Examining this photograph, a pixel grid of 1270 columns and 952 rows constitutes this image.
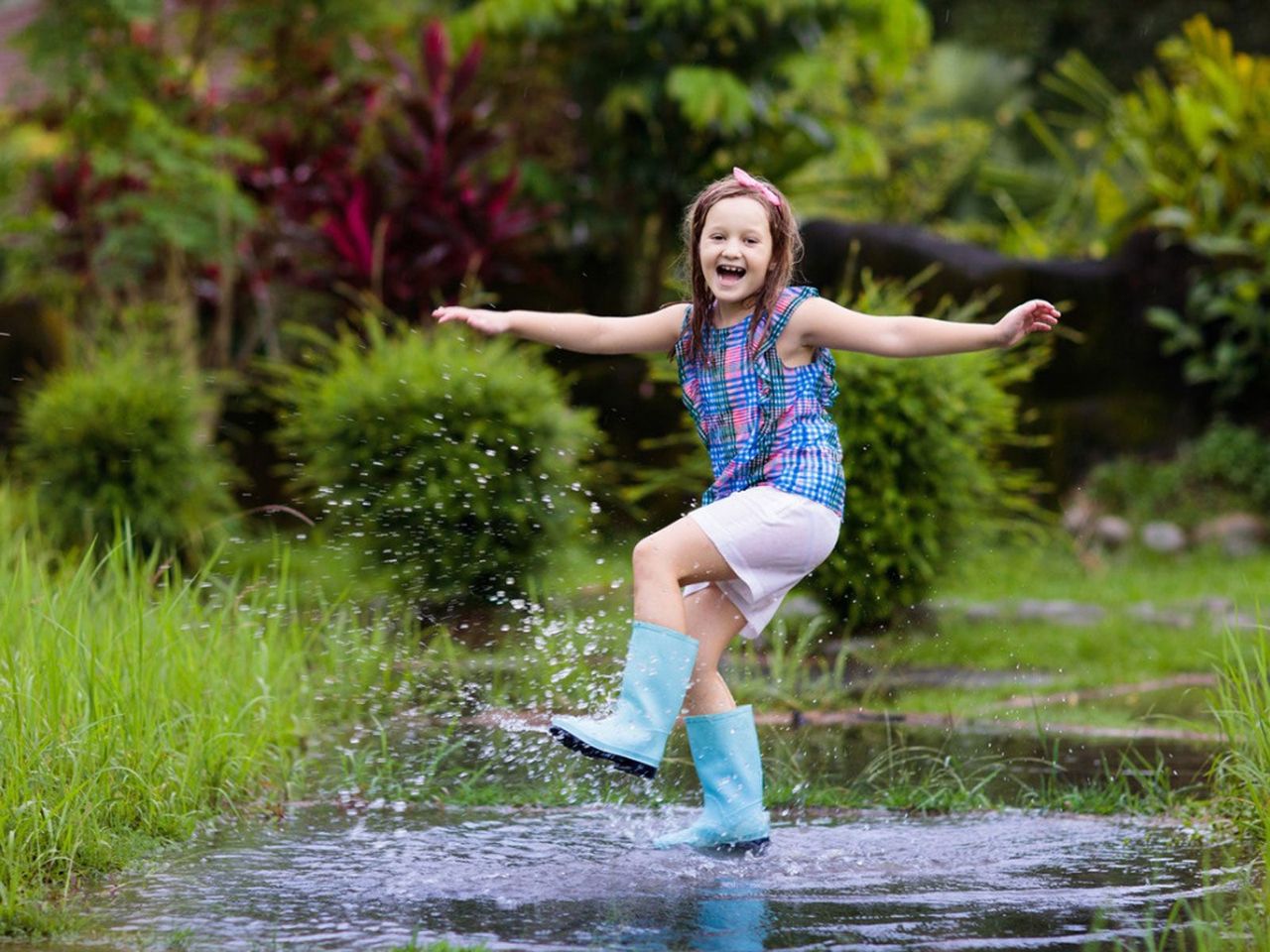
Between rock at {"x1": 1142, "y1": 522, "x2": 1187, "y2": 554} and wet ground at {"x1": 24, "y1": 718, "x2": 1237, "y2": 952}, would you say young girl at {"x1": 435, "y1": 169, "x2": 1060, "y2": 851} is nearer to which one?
wet ground at {"x1": 24, "y1": 718, "x2": 1237, "y2": 952}

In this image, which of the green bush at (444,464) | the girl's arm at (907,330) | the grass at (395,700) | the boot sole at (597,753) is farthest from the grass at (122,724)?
the girl's arm at (907,330)

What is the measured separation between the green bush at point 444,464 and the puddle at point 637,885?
196 cm

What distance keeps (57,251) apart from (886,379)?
511 centimetres

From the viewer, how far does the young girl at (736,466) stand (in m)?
3.39

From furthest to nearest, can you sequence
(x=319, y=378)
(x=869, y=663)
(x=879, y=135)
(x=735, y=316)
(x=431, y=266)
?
(x=879, y=135), (x=431, y=266), (x=319, y=378), (x=869, y=663), (x=735, y=316)

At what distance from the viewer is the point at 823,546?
3529 mm

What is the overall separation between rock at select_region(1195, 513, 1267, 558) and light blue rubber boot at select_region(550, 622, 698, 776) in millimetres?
6289

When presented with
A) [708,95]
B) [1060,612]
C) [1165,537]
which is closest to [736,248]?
[1060,612]

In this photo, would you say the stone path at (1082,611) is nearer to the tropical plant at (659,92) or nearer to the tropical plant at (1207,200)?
the tropical plant at (1207,200)

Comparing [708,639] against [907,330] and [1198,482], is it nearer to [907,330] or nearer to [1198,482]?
[907,330]

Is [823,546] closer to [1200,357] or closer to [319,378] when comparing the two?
[319,378]

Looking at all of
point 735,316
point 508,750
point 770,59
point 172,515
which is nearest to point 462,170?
point 770,59

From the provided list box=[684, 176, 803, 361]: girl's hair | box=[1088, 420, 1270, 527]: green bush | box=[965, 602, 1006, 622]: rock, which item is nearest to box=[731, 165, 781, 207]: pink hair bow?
box=[684, 176, 803, 361]: girl's hair

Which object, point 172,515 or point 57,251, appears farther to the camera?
point 57,251
